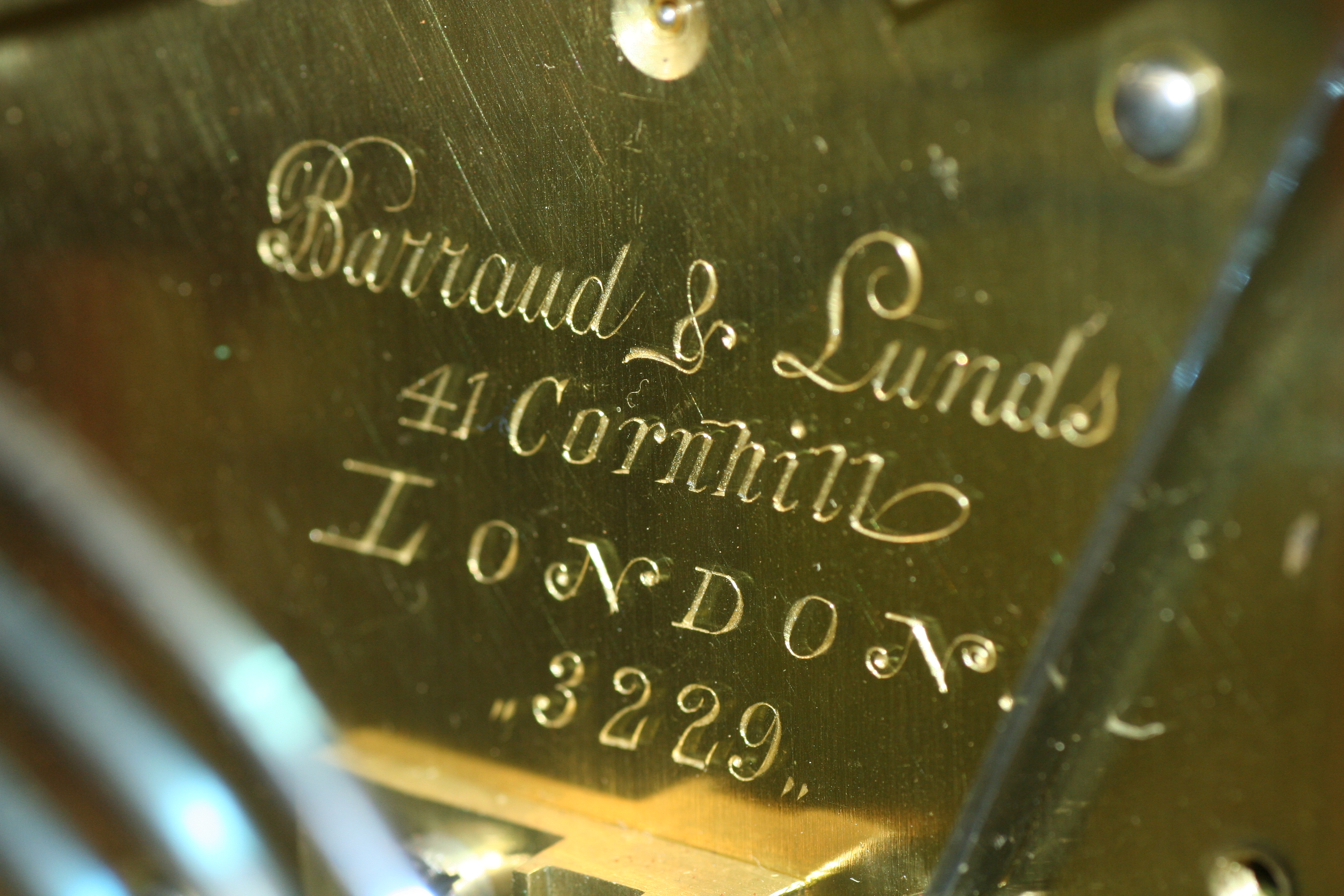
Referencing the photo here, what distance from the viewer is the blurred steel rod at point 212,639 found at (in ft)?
1.73

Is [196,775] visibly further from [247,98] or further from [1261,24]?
[1261,24]

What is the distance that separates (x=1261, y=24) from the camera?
31 cm

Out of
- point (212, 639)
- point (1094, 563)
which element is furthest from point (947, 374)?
point (212, 639)

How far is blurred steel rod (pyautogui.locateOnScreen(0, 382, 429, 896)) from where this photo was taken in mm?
526

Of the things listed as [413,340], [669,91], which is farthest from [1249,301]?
[413,340]

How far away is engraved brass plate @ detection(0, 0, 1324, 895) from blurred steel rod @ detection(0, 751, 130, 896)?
16cm

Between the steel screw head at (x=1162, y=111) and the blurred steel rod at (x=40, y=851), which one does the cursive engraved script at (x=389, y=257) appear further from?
the blurred steel rod at (x=40, y=851)

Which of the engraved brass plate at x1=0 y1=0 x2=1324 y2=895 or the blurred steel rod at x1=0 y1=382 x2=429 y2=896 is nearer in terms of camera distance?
the engraved brass plate at x1=0 y1=0 x2=1324 y2=895

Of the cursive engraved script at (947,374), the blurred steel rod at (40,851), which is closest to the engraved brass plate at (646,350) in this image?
the cursive engraved script at (947,374)

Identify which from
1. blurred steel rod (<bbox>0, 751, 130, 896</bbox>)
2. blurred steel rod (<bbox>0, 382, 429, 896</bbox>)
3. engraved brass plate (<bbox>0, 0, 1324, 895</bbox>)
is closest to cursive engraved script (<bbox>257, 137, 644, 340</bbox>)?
engraved brass plate (<bbox>0, 0, 1324, 895</bbox>)

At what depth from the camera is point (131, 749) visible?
0.59 meters

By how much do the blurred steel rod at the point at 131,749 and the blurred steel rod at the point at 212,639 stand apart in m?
0.03

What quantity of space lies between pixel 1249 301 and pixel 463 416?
0.83 ft

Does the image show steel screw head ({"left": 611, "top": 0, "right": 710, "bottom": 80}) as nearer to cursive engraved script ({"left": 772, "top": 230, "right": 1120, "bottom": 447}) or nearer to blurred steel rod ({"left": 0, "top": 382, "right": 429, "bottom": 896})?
cursive engraved script ({"left": 772, "top": 230, "right": 1120, "bottom": 447})
